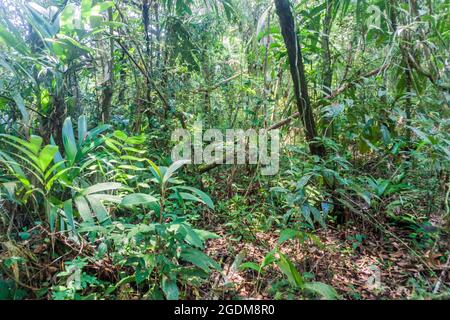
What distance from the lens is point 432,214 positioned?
73.0 inches

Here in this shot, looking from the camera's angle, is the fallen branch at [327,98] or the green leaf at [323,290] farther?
the fallen branch at [327,98]

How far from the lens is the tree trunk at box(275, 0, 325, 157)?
183 cm

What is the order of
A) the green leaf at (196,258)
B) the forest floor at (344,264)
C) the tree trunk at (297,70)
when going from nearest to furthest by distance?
1. the green leaf at (196,258)
2. the forest floor at (344,264)
3. the tree trunk at (297,70)

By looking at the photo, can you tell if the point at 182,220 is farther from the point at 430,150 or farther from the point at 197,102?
the point at 197,102

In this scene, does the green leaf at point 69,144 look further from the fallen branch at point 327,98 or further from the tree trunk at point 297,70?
the tree trunk at point 297,70

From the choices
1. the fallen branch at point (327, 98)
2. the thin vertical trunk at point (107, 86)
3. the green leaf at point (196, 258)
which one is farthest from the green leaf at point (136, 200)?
the thin vertical trunk at point (107, 86)

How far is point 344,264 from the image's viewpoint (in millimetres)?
1674

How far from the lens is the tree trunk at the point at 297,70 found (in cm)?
183

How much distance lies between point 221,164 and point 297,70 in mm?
937

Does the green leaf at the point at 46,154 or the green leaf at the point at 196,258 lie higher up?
the green leaf at the point at 46,154

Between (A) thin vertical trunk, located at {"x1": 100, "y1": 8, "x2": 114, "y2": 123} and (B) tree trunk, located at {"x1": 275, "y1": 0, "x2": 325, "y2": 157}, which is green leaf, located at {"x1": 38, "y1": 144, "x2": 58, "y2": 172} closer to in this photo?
(A) thin vertical trunk, located at {"x1": 100, "y1": 8, "x2": 114, "y2": 123}

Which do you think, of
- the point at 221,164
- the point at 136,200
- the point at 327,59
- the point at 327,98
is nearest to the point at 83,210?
the point at 136,200

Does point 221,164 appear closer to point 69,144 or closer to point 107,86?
point 107,86
